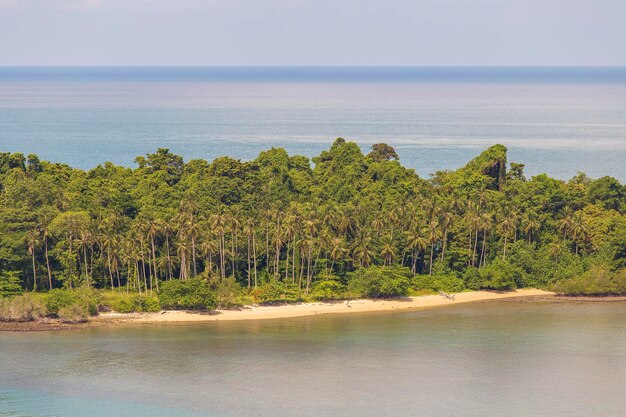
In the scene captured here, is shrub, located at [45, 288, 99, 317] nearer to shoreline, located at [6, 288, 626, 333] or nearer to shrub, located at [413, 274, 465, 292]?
shoreline, located at [6, 288, 626, 333]

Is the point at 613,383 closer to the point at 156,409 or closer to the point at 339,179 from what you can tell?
the point at 156,409

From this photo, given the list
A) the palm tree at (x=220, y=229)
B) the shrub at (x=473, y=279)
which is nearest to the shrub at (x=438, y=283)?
the shrub at (x=473, y=279)

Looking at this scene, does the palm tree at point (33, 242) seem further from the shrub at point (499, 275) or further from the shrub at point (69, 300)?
the shrub at point (499, 275)

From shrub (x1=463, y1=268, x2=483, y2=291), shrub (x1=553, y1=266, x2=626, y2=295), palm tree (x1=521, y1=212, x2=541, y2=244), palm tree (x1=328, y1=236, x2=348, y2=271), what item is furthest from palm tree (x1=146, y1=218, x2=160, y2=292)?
shrub (x1=553, y1=266, x2=626, y2=295)

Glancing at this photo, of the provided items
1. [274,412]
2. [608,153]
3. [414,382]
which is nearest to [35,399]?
[274,412]

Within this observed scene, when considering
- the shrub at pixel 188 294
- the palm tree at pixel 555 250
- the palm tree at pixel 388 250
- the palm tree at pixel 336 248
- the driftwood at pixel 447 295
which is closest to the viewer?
the shrub at pixel 188 294
